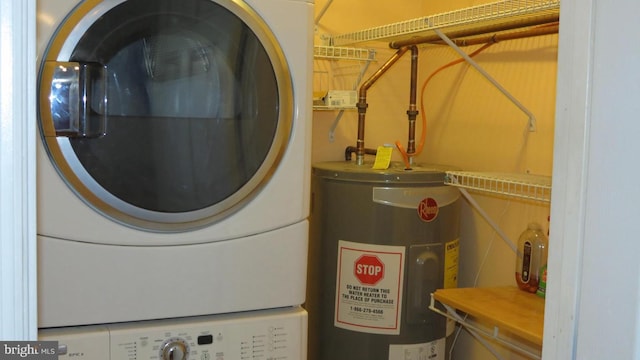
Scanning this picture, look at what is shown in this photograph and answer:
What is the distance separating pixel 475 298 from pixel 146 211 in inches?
40.5

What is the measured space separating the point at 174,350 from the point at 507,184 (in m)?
1.05

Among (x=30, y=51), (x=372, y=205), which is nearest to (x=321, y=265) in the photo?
(x=372, y=205)

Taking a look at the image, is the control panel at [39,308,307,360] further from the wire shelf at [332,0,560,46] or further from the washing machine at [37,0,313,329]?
the wire shelf at [332,0,560,46]

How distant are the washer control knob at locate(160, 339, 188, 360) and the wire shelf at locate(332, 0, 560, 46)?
1175mm

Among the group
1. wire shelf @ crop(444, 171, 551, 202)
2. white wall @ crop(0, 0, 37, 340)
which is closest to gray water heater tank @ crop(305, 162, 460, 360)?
wire shelf @ crop(444, 171, 551, 202)

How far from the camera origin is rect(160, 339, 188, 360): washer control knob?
141 centimetres

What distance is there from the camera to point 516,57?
218 cm

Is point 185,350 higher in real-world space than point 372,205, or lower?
lower

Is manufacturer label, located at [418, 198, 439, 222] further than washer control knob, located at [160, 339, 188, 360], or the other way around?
manufacturer label, located at [418, 198, 439, 222]

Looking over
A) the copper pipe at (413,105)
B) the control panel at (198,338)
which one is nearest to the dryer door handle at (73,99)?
the control panel at (198,338)

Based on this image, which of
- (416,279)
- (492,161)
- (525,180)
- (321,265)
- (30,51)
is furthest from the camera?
(492,161)

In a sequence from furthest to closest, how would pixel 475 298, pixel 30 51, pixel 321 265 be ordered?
1. pixel 321 265
2. pixel 475 298
3. pixel 30 51

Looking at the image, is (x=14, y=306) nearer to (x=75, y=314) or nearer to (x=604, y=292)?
(x=604, y=292)

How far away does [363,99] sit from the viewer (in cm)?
241
